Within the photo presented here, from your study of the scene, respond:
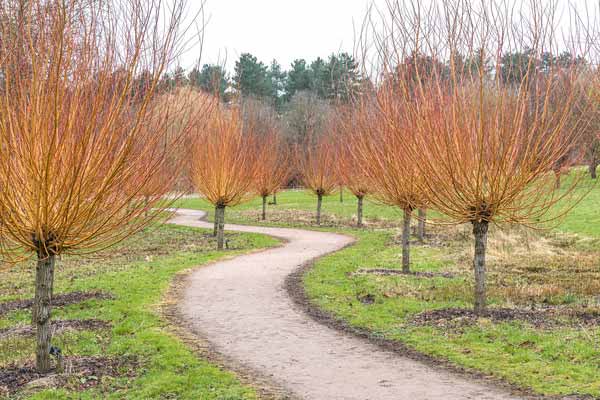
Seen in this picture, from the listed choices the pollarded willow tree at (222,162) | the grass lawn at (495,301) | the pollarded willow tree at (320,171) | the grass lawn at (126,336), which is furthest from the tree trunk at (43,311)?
the pollarded willow tree at (320,171)

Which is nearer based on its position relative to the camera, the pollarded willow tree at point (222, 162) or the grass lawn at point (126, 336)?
the grass lawn at point (126, 336)

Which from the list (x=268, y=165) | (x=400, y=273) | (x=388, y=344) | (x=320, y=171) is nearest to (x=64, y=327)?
(x=388, y=344)

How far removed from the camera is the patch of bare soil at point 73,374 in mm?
6949

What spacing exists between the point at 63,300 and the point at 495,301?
27.0 ft

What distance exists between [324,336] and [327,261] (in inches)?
297

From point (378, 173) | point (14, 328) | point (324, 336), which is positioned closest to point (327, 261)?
point (378, 173)

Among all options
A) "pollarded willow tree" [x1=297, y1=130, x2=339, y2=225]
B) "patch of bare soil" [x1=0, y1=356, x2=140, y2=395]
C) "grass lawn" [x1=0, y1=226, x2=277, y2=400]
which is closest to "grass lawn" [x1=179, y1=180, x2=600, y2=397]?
"grass lawn" [x1=0, y1=226, x2=277, y2=400]

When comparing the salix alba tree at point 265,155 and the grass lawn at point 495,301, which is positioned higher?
the salix alba tree at point 265,155

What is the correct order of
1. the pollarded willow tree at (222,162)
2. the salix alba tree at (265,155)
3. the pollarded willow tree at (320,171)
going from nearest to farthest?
the pollarded willow tree at (222,162), the salix alba tree at (265,155), the pollarded willow tree at (320,171)

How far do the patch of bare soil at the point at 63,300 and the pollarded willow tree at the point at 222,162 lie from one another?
724 centimetres

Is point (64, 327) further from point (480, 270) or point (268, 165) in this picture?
point (268, 165)

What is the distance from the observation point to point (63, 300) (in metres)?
11.8

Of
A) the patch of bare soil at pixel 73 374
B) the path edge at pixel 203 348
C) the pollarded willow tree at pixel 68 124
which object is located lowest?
the patch of bare soil at pixel 73 374

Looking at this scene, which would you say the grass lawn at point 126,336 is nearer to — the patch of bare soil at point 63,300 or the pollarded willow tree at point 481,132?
the patch of bare soil at point 63,300
